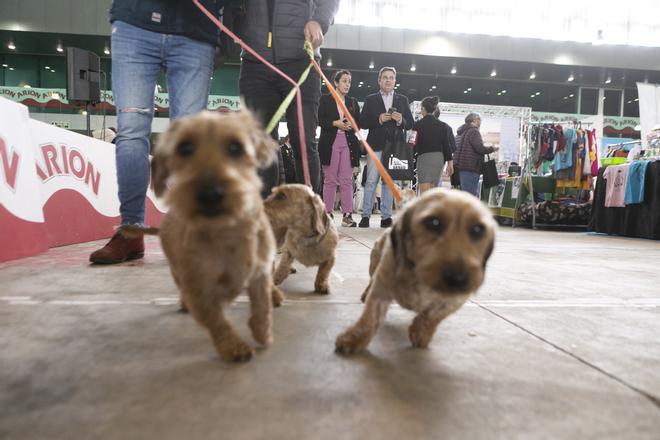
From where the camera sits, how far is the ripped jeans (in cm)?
260

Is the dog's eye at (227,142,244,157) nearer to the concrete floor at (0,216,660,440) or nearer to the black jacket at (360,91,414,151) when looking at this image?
the concrete floor at (0,216,660,440)

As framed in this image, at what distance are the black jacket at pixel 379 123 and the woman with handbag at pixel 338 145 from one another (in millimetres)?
169

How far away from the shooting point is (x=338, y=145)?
21.8 ft

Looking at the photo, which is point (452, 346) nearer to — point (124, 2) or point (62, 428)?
point (62, 428)

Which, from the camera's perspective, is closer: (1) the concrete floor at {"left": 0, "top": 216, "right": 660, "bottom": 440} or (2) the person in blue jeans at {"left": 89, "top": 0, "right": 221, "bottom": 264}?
(1) the concrete floor at {"left": 0, "top": 216, "right": 660, "bottom": 440}

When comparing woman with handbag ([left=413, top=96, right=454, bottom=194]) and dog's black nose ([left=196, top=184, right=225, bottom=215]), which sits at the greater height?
woman with handbag ([left=413, top=96, right=454, bottom=194])

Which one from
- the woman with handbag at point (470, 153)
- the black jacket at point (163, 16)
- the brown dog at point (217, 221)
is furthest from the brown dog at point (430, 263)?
the woman with handbag at point (470, 153)

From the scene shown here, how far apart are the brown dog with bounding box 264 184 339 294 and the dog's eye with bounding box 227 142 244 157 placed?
3.17 feet

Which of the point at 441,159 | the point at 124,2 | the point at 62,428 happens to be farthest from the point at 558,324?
the point at 441,159

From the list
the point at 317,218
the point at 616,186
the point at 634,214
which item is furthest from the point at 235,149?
the point at 616,186

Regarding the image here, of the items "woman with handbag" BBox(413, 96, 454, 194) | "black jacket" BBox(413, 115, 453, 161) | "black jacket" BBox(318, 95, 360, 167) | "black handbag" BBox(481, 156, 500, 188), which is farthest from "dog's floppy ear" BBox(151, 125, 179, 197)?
"black handbag" BBox(481, 156, 500, 188)

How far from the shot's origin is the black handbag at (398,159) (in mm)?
6457

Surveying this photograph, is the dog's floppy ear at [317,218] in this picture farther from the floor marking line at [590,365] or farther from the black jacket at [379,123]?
the black jacket at [379,123]

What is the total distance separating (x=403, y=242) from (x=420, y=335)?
341mm
